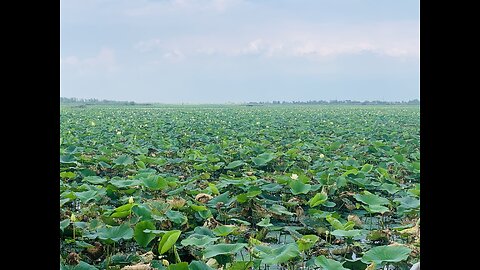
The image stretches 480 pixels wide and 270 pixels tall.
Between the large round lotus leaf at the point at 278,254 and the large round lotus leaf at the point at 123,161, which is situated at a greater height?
the large round lotus leaf at the point at 123,161

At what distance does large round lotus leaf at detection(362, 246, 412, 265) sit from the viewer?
1392 mm

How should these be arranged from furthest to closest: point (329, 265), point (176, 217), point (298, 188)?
1. point (298, 188)
2. point (176, 217)
3. point (329, 265)

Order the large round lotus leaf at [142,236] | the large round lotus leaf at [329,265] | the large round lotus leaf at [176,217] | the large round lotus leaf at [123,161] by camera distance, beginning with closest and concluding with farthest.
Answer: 1. the large round lotus leaf at [329,265]
2. the large round lotus leaf at [142,236]
3. the large round lotus leaf at [176,217]
4. the large round lotus leaf at [123,161]

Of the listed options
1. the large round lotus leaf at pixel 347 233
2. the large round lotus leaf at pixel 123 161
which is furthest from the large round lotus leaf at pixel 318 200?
the large round lotus leaf at pixel 123 161

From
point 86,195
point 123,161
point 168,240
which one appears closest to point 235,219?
point 168,240

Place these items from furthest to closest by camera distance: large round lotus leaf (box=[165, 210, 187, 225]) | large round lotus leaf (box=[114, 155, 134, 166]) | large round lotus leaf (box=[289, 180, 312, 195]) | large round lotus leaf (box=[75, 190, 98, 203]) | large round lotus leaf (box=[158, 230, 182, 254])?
large round lotus leaf (box=[114, 155, 134, 166]), large round lotus leaf (box=[289, 180, 312, 195]), large round lotus leaf (box=[75, 190, 98, 203]), large round lotus leaf (box=[165, 210, 187, 225]), large round lotus leaf (box=[158, 230, 182, 254])

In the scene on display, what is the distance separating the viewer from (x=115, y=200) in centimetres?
222

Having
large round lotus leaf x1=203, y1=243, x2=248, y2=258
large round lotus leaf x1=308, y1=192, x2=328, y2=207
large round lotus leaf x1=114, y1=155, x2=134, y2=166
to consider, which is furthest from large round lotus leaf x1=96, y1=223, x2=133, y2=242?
large round lotus leaf x1=114, y1=155, x2=134, y2=166

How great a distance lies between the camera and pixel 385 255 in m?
1.41

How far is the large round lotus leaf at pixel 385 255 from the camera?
1.39 m

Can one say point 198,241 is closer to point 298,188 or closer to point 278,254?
point 278,254

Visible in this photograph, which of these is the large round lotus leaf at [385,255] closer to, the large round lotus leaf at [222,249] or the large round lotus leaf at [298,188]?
the large round lotus leaf at [222,249]

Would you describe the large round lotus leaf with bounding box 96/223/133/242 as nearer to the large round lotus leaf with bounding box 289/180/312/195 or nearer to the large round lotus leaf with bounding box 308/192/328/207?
the large round lotus leaf with bounding box 308/192/328/207
